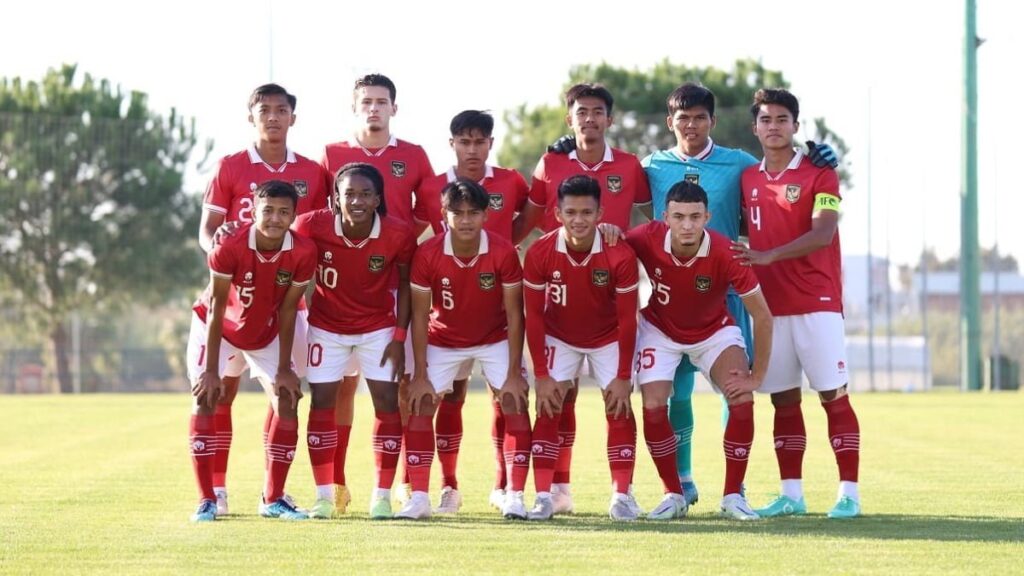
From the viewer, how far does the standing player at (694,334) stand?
8.44 m

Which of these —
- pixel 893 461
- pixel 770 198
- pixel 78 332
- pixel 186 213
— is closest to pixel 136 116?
pixel 186 213

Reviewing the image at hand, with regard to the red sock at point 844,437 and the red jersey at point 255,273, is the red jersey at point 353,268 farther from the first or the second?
the red sock at point 844,437

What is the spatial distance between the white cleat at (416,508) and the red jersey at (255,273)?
121 centimetres

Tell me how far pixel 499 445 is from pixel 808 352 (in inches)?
73.4

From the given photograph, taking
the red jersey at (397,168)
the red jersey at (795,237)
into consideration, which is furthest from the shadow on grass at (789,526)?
the red jersey at (397,168)

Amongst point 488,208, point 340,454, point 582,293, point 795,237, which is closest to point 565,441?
point 582,293

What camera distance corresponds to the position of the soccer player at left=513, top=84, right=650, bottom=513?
9102 millimetres

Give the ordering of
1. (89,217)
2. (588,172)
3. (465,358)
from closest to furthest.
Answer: (465,358)
(588,172)
(89,217)

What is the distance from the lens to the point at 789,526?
8023 millimetres

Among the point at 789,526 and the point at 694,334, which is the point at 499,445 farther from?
the point at 789,526

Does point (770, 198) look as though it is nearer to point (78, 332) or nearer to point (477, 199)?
point (477, 199)

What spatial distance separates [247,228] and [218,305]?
43 centimetres

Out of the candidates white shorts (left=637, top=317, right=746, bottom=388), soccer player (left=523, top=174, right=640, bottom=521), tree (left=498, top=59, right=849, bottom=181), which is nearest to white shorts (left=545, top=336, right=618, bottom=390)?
soccer player (left=523, top=174, right=640, bottom=521)

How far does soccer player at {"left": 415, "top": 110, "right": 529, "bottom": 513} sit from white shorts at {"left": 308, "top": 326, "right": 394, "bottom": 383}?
50cm
